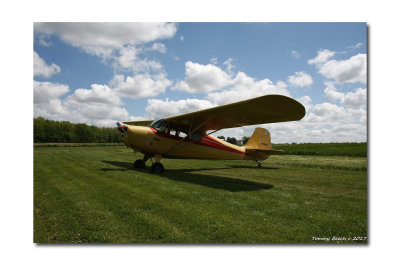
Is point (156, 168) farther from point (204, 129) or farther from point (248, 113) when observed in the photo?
point (248, 113)

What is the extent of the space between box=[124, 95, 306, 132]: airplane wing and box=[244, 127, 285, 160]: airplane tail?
3290 mm

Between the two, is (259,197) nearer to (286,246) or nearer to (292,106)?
(286,246)

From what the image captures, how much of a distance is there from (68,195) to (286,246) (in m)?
4.72

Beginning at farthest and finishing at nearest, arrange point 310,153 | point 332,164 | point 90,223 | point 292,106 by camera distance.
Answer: point 310,153 < point 332,164 < point 292,106 < point 90,223

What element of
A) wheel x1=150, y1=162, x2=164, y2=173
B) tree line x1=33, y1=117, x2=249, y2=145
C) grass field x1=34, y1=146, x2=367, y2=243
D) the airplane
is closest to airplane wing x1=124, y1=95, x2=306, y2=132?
the airplane

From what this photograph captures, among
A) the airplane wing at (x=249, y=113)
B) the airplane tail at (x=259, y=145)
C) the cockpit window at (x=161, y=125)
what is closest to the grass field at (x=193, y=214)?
the airplane wing at (x=249, y=113)

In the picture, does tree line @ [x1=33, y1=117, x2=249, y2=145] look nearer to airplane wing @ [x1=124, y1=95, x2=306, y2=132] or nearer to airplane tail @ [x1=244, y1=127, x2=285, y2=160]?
airplane tail @ [x1=244, y1=127, x2=285, y2=160]

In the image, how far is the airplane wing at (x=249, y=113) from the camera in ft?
19.0

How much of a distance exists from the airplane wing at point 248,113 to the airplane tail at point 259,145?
130 inches

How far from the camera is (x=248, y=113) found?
7371mm

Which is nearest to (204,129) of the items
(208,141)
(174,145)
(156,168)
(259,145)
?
(208,141)

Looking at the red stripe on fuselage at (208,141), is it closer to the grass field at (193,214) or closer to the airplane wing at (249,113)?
the airplane wing at (249,113)

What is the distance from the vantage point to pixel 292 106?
5.86 meters

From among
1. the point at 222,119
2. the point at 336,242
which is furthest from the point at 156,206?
the point at 222,119
